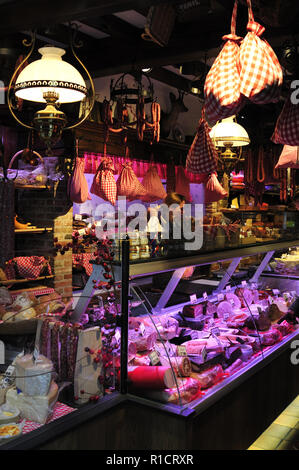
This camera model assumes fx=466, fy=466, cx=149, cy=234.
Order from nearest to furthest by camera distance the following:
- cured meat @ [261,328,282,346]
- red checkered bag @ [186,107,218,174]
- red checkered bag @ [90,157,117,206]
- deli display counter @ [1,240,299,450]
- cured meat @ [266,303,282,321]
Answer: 1. deli display counter @ [1,240,299,450]
2. red checkered bag @ [186,107,218,174]
3. cured meat @ [261,328,282,346]
4. cured meat @ [266,303,282,321]
5. red checkered bag @ [90,157,117,206]

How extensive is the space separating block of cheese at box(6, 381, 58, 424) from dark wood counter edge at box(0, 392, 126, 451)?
65 millimetres

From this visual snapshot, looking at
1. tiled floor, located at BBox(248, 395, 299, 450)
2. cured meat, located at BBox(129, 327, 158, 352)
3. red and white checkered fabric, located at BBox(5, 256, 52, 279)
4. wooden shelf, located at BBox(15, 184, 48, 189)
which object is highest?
wooden shelf, located at BBox(15, 184, 48, 189)

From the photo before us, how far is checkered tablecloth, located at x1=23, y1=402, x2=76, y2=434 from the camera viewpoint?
241cm

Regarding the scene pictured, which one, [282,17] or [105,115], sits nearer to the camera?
[282,17]

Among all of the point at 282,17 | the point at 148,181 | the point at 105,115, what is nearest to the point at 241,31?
the point at 282,17

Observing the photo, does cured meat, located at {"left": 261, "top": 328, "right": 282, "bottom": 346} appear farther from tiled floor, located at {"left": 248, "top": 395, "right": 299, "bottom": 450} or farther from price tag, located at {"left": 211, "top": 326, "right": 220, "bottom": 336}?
tiled floor, located at {"left": 248, "top": 395, "right": 299, "bottom": 450}

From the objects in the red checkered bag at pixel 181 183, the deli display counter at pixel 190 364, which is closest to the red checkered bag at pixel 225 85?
the deli display counter at pixel 190 364

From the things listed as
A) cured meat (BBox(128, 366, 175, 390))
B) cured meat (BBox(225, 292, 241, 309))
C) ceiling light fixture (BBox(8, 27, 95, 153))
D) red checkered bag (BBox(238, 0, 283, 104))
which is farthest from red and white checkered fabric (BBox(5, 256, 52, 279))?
red checkered bag (BBox(238, 0, 283, 104))

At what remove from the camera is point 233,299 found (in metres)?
4.91

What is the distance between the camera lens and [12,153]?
20.8 ft

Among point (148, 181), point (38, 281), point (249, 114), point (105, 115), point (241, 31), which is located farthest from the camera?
point (249, 114)

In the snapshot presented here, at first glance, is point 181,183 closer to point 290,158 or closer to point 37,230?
point 37,230
